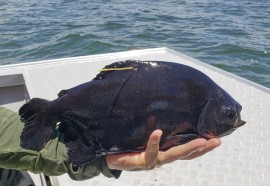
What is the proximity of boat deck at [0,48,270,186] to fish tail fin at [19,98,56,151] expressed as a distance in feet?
2.85

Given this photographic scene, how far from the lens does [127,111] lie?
5.14ft

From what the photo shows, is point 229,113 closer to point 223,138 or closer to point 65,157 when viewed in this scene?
point 65,157

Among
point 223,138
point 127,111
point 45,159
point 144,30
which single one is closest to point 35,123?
point 45,159

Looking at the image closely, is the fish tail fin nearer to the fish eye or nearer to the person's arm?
the person's arm

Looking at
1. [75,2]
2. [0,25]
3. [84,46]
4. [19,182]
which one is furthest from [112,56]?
[75,2]

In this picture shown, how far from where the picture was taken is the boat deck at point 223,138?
7.98ft

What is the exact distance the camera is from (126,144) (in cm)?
158

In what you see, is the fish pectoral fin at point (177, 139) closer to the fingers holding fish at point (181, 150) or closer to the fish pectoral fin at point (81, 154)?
the fingers holding fish at point (181, 150)

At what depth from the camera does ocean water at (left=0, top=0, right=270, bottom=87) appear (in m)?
7.59

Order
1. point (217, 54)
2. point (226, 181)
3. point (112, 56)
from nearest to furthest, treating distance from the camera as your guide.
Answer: point (226, 181)
point (112, 56)
point (217, 54)

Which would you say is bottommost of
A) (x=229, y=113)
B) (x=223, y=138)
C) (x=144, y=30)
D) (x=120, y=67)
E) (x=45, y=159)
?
(x=144, y=30)

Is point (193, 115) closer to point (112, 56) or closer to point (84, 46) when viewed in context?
point (112, 56)

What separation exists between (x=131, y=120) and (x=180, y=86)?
236mm

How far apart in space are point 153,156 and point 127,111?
20cm
